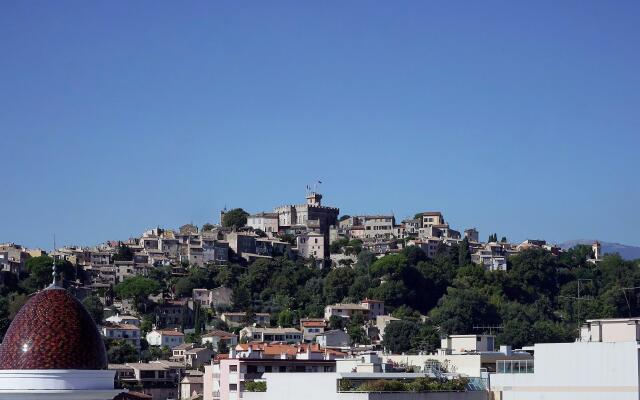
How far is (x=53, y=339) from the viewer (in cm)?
2833

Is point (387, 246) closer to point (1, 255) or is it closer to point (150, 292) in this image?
point (150, 292)

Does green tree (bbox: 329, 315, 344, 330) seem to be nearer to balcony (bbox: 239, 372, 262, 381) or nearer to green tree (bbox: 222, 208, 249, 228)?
green tree (bbox: 222, 208, 249, 228)

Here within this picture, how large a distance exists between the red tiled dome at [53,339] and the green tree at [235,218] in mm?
117075

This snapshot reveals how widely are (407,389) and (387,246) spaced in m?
99.6

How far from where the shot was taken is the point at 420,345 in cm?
8956

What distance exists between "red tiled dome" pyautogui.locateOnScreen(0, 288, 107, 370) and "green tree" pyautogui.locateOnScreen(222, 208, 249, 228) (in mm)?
117075

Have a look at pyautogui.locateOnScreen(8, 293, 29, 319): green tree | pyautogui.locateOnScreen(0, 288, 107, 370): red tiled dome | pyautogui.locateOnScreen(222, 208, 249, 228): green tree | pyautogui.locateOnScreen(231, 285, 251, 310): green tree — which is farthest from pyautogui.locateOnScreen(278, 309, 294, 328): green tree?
pyautogui.locateOnScreen(0, 288, 107, 370): red tiled dome

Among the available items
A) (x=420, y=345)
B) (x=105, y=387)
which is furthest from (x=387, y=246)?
(x=105, y=387)

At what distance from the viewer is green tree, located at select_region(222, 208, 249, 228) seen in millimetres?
147000

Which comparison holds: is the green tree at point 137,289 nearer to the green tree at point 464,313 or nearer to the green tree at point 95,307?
the green tree at point 95,307

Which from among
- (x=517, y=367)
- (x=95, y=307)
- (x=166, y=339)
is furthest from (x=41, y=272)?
(x=517, y=367)

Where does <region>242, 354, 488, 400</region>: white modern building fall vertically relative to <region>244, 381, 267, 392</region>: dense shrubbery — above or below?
above

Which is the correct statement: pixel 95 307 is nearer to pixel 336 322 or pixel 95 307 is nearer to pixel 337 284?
pixel 336 322

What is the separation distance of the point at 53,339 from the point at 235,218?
11884 cm
